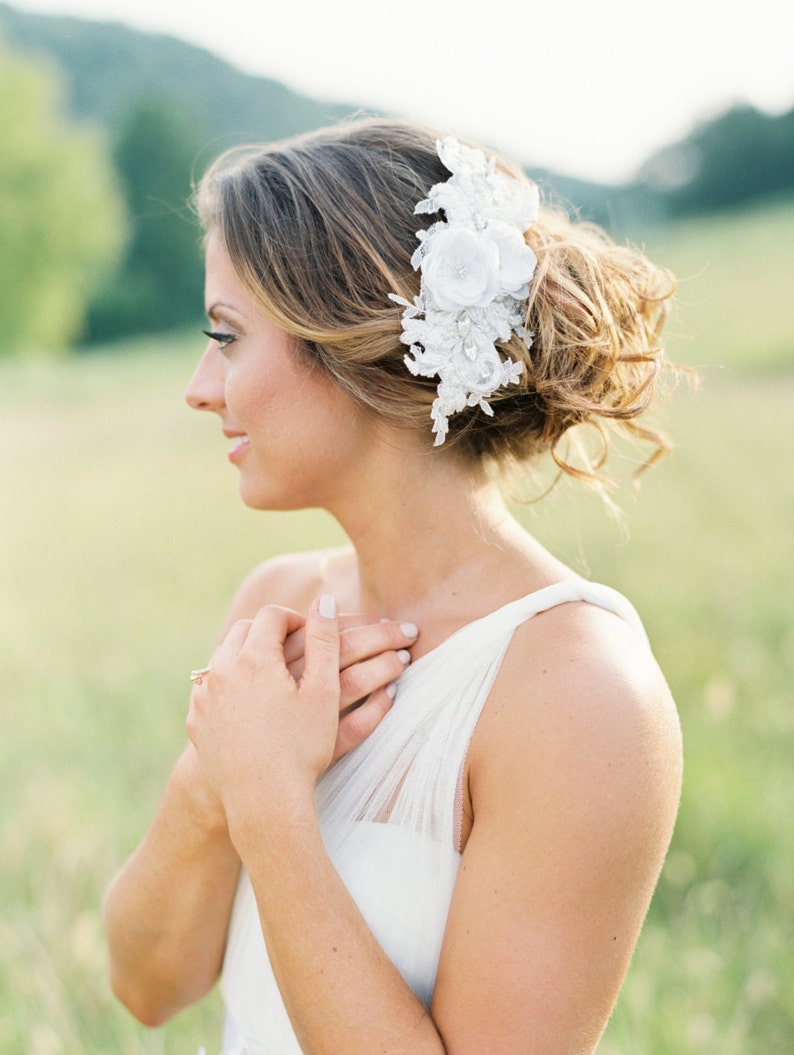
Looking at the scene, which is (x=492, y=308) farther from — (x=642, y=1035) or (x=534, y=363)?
(x=642, y=1035)

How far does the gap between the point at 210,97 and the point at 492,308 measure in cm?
Result: 4315

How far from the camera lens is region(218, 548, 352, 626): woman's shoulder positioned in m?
2.38

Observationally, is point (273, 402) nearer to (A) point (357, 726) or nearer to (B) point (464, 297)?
(B) point (464, 297)

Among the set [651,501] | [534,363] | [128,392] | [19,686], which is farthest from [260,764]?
[128,392]

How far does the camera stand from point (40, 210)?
32562 mm

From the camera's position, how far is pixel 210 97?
134ft

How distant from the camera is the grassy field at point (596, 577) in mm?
3057

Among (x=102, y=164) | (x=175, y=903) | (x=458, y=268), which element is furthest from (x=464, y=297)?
(x=102, y=164)

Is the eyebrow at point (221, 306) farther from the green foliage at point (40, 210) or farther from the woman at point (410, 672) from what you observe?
the green foliage at point (40, 210)

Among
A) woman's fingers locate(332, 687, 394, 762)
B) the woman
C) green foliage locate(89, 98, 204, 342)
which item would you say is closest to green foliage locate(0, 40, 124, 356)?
green foliage locate(89, 98, 204, 342)

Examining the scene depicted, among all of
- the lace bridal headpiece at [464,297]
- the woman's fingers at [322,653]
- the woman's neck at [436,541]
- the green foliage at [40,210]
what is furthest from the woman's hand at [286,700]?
the green foliage at [40,210]

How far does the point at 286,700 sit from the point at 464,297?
30.9 inches

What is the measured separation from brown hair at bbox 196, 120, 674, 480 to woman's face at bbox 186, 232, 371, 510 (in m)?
0.04

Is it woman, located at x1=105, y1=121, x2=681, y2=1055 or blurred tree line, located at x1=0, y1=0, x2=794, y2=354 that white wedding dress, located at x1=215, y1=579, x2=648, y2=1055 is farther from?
blurred tree line, located at x1=0, y1=0, x2=794, y2=354
